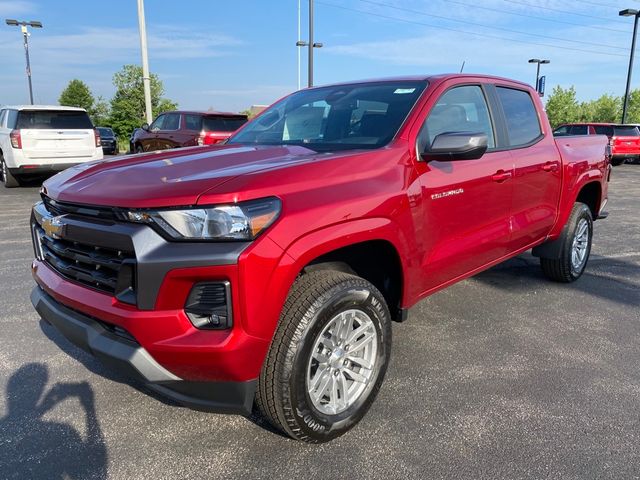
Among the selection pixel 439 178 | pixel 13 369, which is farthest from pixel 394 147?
pixel 13 369

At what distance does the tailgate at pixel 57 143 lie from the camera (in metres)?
10.6

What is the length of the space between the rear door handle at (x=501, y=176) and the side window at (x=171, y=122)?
444 inches

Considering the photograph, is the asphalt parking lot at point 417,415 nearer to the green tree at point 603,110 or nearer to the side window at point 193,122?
the side window at point 193,122

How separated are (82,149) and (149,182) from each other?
1008 centimetres

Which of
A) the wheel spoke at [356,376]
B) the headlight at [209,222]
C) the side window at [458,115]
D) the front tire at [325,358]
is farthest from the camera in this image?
the side window at [458,115]

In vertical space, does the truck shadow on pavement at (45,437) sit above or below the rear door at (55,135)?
below

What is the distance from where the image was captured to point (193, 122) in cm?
1302

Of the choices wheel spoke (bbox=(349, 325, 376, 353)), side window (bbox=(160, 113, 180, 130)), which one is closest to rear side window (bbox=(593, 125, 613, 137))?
side window (bbox=(160, 113, 180, 130))

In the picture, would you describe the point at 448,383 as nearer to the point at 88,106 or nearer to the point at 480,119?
the point at 480,119

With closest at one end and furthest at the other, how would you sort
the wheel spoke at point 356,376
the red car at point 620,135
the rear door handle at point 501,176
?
the wheel spoke at point 356,376
the rear door handle at point 501,176
the red car at point 620,135

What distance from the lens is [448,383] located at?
3.06m

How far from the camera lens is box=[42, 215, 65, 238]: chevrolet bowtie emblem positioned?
2.42 m

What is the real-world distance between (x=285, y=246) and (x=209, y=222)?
0.32 metres

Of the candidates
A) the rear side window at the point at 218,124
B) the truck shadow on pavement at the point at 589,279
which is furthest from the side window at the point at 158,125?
the truck shadow on pavement at the point at 589,279
